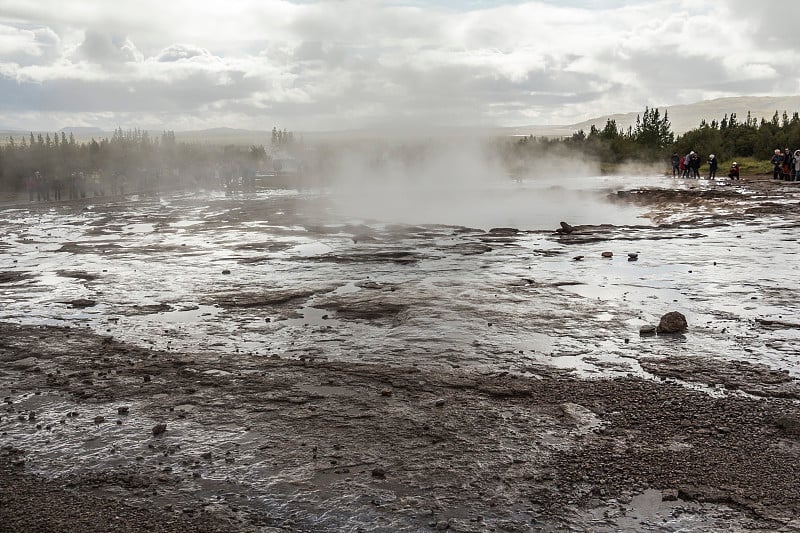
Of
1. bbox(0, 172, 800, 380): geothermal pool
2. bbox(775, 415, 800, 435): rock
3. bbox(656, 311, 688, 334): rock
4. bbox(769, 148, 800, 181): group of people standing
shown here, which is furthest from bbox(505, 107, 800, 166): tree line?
bbox(775, 415, 800, 435): rock

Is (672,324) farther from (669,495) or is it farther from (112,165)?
(112,165)

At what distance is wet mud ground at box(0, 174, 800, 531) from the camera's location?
14.3 ft

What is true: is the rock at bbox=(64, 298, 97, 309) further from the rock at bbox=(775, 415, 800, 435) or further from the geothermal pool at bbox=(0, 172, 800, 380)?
the rock at bbox=(775, 415, 800, 435)

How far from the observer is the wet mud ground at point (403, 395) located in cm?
435

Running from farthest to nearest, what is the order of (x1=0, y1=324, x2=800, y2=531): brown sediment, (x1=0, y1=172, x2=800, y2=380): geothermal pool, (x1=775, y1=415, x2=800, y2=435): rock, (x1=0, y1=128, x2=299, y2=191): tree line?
(x1=0, y1=128, x2=299, y2=191): tree line < (x1=0, y1=172, x2=800, y2=380): geothermal pool < (x1=775, y1=415, x2=800, y2=435): rock < (x1=0, y1=324, x2=800, y2=531): brown sediment

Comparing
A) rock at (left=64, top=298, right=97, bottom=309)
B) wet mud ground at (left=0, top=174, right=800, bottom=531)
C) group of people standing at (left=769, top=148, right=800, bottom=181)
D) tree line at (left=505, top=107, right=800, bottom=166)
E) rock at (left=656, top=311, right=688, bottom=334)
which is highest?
tree line at (left=505, top=107, right=800, bottom=166)

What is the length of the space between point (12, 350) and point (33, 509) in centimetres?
430

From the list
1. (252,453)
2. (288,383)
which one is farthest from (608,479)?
(288,383)

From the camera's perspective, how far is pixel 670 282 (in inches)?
448

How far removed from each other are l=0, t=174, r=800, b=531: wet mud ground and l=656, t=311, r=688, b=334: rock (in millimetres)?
211

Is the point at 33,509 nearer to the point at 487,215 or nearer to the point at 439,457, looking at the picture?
the point at 439,457

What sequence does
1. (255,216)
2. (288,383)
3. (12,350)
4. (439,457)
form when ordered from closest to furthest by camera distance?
(439,457)
(288,383)
(12,350)
(255,216)

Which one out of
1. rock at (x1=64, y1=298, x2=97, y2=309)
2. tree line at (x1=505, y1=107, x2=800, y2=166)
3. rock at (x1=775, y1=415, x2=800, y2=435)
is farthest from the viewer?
tree line at (x1=505, y1=107, x2=800, y2=166)

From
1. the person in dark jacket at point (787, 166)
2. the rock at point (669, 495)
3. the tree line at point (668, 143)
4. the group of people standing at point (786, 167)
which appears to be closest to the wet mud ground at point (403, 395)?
the rock at point (669, 495)
